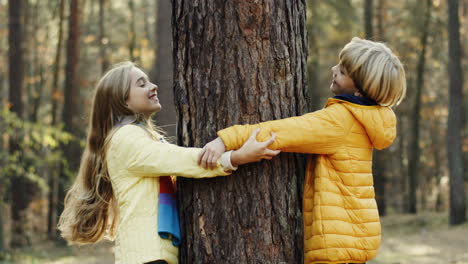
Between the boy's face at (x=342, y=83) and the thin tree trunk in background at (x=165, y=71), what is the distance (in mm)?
4587

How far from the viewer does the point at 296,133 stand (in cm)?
291

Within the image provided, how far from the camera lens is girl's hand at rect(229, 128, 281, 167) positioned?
2844 millimetres

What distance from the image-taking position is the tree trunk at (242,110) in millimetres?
2971

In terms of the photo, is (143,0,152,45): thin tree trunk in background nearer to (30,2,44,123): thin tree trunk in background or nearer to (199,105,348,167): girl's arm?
(30,2,44,123): thin tree trunk in background

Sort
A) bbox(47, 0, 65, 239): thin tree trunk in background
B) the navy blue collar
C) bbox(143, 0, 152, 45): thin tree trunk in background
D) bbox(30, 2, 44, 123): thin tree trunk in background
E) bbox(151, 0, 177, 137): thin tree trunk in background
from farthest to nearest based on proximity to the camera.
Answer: bbox(143, 0, 152, 45): thin tree trunk in background → bbox(30, 2, 44, 123): thin tree trunk in background → bbox(47, 0, 65, 239): thin tree trunk in background → bbox(151, 0, 177, 137): thin tree trunk in background → the navy blue collar

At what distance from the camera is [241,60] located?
2.97 metres

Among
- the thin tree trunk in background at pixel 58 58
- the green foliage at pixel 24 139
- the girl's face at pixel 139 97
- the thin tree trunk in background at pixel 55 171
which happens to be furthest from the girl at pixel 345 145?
the thin tree trunk in background at pixel 58 58

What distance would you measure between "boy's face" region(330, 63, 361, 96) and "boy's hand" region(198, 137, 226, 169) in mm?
873

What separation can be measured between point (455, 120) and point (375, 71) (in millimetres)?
13958

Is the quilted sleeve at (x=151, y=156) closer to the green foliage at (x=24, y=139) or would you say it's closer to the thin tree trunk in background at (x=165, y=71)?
the thin tree trunk in background at (x=165, y=71)

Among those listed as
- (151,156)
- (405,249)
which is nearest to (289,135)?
(151,156)

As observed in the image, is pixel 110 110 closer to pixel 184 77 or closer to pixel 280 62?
pixel 184 77

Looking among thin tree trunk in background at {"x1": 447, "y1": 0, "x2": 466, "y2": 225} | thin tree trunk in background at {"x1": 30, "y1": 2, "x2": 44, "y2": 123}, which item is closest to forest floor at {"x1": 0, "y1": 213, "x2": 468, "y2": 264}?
thin tree trunk in background at {"x1": 447, "y1": 0, "x2": 466, "y2": 225}

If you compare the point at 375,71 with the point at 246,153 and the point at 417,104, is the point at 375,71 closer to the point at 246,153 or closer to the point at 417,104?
the point at 246,153
